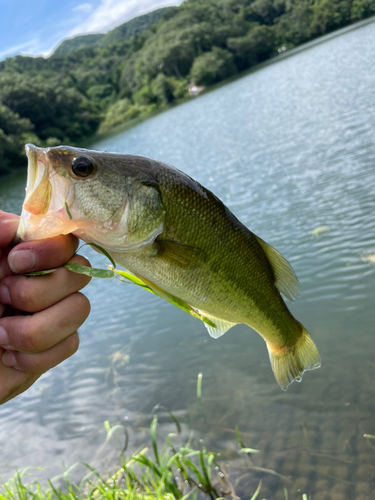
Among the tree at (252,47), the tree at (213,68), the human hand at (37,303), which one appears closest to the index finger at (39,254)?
the human hand at (37,303)

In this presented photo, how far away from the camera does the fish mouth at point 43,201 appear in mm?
1714

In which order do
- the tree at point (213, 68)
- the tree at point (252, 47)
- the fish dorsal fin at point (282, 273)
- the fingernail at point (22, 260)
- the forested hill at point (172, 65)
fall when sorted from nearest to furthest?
the fingernail at point (22, 260), the fish dorsal fin at point (282, 273), the forested hill at point (172, 65), the tree at point (213, 68), the tree at point (252, 47)

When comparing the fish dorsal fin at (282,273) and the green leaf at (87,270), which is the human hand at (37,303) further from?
the fish dorsal fin at (282,273)

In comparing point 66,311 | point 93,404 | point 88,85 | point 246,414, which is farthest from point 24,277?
point 88,85

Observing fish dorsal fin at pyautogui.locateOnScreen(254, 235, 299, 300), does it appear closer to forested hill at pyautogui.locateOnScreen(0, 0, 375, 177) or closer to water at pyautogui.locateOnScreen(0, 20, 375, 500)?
water at pyautogui.locateOnScreen(0, 20, 375, 500)

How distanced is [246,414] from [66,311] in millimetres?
4873

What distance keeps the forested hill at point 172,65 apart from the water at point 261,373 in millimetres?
51765

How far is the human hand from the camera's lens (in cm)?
185

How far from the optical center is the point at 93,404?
746 centimetres

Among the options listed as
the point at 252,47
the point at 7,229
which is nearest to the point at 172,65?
the point at 252,47

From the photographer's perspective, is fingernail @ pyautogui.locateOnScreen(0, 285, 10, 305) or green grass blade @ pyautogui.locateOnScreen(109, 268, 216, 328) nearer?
fingernail @ pyautogui.locateOnScreen(0, 285, 10, 305)

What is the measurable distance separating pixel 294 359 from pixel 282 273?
0.68m

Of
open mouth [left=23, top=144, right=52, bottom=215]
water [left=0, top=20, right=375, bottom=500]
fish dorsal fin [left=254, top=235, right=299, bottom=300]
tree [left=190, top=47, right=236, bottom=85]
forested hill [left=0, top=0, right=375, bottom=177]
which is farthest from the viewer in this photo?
tree [left=190, top=47, right=236, bottom=85]

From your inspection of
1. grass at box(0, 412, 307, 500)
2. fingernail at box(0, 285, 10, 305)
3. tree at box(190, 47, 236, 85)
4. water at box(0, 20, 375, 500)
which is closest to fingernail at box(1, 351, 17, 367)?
fingernail at box(0, 285, 10, 305)
